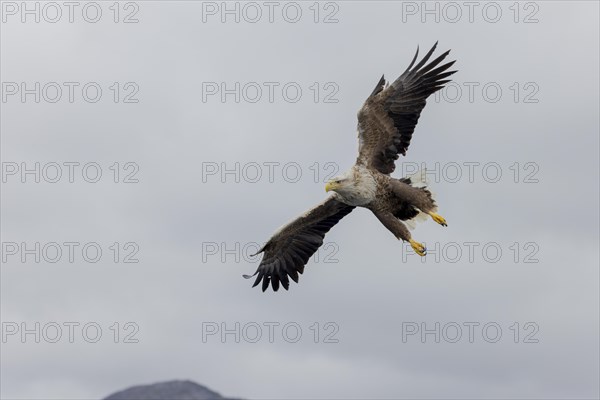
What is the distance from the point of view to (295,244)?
25.0 meters

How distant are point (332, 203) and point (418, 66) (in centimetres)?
357

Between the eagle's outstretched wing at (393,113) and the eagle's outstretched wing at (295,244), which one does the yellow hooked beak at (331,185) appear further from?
the eagle's outstretched wing at (295,244)

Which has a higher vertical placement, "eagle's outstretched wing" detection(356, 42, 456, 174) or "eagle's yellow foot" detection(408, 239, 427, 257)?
"eagle's outstretched wing" detection(356, 42, 456, 174)

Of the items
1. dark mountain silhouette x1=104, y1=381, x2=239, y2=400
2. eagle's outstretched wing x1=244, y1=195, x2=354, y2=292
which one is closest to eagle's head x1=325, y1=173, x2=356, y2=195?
eagle's outstretched wing x1=244, y1=195, x2=354, y2=292

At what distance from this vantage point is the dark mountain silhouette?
25828mm

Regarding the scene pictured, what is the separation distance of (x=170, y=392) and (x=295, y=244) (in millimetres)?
4918

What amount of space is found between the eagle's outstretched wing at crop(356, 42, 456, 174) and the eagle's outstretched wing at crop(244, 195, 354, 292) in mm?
2099

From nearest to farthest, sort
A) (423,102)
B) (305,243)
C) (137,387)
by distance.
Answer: (423,102) < (305,243) < (137,387)

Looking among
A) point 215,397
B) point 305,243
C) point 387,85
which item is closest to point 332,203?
point 305,243

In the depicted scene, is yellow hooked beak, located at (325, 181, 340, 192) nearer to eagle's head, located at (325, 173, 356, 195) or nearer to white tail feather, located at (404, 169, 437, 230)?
eagle's head, located at (325, 173, 356, 195)

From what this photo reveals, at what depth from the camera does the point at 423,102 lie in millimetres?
22344

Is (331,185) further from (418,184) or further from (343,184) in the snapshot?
(418,184)

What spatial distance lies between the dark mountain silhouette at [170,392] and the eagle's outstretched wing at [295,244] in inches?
117

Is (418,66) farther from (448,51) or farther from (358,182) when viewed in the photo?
(358,182)
